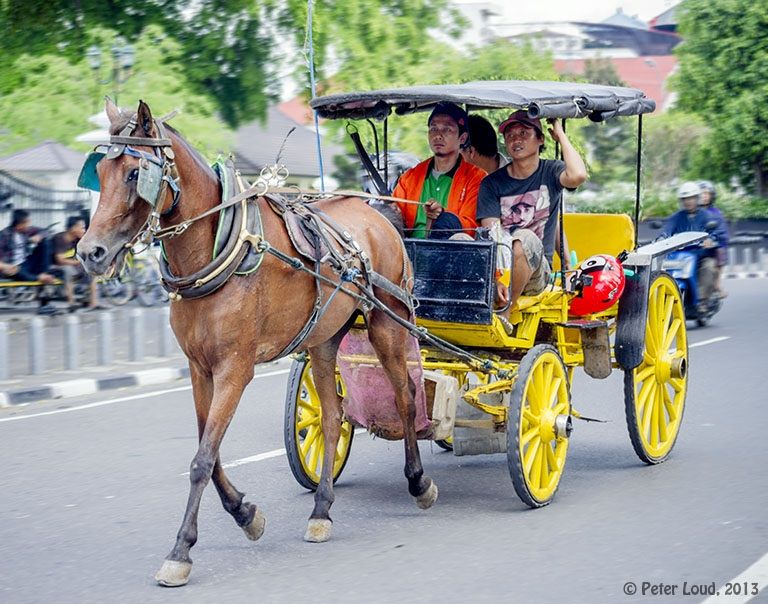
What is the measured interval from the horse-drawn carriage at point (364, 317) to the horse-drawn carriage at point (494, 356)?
0.01 m

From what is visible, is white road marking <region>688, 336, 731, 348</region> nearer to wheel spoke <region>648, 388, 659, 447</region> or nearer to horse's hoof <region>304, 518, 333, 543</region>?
wheel spoke <region>648, 388, 659, 447</region>

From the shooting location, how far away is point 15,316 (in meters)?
19.5

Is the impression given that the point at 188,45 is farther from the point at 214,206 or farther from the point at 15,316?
the point at 214,206

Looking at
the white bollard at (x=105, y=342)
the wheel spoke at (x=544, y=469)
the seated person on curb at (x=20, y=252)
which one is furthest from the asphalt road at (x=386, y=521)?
the seated person on curb at (x=20, y=252)

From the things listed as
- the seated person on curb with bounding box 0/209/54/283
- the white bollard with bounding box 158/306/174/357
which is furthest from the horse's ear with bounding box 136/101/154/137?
the seated person on curb with bounding box 0/209/54/283

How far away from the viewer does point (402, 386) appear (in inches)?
272

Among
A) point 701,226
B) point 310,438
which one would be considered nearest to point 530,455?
point 310,438

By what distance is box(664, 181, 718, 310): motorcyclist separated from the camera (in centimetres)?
1588

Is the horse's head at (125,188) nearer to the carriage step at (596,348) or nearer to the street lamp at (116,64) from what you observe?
the carriage step at (596,348)

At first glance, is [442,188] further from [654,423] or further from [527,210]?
[654,423]

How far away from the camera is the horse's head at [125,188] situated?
529cm

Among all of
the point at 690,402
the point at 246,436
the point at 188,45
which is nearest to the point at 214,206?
the point at 246,436

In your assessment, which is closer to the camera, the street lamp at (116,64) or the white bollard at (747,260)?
the street lamp at (116,64)

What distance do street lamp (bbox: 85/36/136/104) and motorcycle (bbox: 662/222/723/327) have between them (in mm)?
9047
